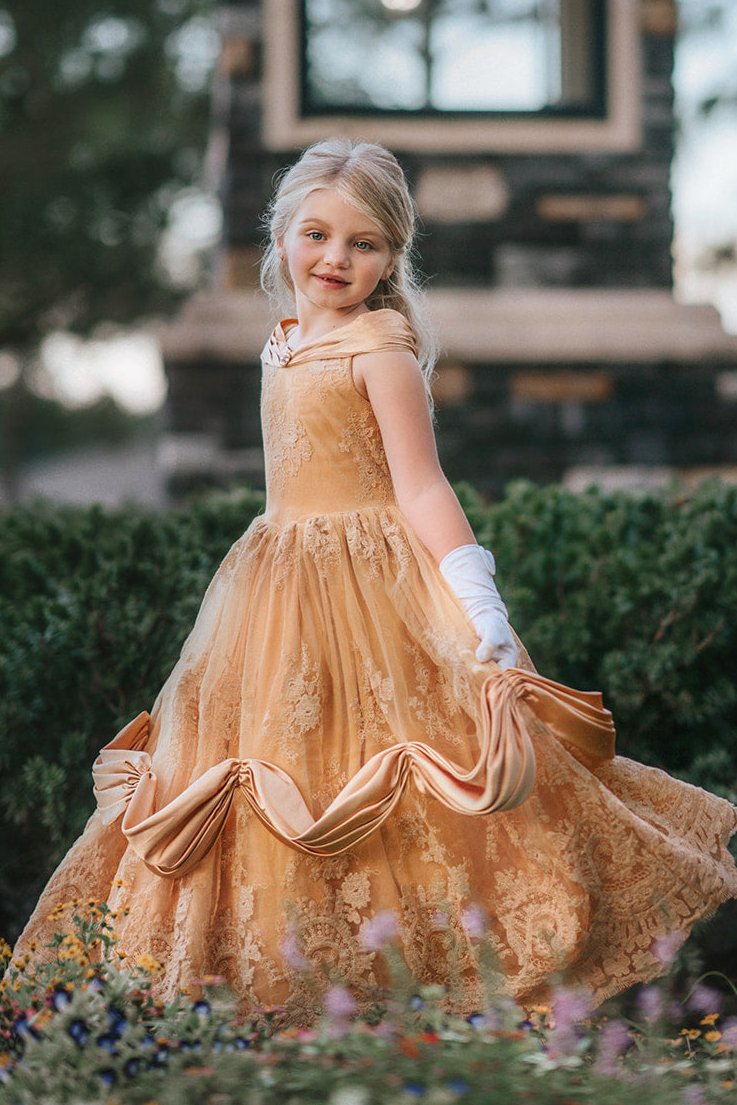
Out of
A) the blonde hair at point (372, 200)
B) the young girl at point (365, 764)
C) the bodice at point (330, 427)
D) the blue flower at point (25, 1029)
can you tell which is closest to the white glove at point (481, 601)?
the young girl at point (365, 764)

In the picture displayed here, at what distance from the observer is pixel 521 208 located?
20.8ft

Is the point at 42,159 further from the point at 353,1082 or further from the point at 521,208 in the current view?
the point at 353,1082

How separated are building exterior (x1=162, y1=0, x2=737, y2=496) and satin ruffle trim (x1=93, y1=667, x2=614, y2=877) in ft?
12.4

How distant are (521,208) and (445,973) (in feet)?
15.0

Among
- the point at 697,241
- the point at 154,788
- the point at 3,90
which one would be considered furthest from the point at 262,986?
the point at 3,90

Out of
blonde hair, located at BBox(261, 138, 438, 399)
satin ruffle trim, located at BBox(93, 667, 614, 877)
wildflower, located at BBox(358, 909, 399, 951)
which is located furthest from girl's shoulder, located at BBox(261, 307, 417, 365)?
wildflower, located at BBox(358, 909, 399, 951)

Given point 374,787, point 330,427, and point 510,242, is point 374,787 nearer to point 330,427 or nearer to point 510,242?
point 330,427

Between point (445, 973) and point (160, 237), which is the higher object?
point (160, 237)

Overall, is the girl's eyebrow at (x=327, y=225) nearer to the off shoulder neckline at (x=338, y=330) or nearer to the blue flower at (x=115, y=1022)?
the off shoulder neckline at (x=338, y=330)

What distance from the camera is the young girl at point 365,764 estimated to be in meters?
2.49

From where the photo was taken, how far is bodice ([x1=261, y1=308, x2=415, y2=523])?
8.89 feet

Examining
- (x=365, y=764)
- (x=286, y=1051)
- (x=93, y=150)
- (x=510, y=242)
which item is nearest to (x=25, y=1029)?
(x=286, y=1051)

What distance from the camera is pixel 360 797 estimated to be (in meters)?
2.41

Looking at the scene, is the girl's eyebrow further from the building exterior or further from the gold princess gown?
the building exterior
